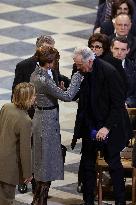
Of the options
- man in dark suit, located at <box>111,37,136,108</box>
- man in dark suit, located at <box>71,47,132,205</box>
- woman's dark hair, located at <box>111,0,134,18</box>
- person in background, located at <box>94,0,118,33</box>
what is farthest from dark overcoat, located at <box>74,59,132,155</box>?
person in background, located at <box>94,0,118,33</box>

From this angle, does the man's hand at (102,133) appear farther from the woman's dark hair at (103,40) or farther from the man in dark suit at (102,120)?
the woman's dark hair at (103,40)

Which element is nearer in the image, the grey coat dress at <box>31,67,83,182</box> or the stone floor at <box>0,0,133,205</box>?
the grey coat dress at <box>31,67,83,182</box>

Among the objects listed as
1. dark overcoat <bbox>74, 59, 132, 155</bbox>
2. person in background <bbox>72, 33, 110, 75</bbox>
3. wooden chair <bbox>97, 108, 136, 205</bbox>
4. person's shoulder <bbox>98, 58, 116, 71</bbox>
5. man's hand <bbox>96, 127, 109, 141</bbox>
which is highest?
person in background <bbox>72, 33, 110, 75</bbox>

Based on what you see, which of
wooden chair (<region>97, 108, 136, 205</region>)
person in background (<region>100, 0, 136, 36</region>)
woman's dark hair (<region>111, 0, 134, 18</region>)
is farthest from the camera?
woman's dark hair (<region>111, 0, 134, 18</region>)

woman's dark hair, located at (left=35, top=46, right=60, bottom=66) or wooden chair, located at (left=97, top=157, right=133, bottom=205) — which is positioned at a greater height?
woman's dark hair, located at (left=35, top=46, right=60, bottom=66)

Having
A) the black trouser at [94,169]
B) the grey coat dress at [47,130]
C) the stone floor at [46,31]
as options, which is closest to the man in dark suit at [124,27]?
the stone floor at [46,31]

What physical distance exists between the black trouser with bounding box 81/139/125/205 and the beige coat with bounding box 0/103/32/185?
1.00 m

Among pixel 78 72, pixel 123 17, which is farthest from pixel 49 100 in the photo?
pixel 123 17

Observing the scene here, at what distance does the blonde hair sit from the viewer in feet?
33.8

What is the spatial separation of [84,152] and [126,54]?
175cm

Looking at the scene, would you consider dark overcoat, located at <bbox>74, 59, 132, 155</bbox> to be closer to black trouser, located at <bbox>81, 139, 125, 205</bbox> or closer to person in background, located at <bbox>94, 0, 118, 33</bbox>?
black trouser, located at <bbox>81, 139, 125, 205</bbox>

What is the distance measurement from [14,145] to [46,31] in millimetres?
8441

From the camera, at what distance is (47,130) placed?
1108 cm

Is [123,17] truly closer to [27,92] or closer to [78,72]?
[78,72]
